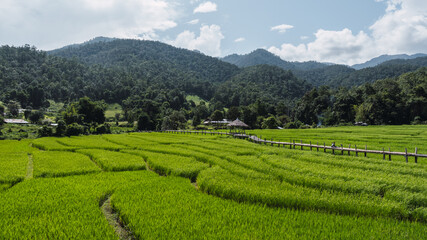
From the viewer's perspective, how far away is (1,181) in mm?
14000

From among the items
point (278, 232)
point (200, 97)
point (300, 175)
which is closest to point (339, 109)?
point (300, 175)

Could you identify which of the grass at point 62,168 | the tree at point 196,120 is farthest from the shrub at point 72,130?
the grass at point 62,168

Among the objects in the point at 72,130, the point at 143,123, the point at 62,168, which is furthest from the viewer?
the point at 143,123

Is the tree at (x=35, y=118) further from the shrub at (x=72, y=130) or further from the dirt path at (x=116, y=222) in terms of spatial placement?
the dirt path at (x=116, y=222)

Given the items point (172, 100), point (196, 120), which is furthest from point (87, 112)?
point (172, 100)

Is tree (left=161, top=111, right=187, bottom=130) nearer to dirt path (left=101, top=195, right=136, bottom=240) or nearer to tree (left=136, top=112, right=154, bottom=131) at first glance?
tree (left=136, top=112, right=154, bottom=131)

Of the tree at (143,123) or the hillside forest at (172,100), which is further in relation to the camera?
the tree at (143,123)

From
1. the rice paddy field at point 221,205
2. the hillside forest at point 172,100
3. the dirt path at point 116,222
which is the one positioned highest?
the hillside forest at point 172,100

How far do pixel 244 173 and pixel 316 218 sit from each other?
657cm

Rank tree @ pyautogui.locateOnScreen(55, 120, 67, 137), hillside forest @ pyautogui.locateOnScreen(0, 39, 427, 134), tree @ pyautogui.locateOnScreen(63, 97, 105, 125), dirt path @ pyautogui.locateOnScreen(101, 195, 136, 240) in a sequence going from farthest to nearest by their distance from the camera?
tree @ pyautogui.locateOnScreen(63, 97, 105, 125) < hillside forest @ pyautogui.locateOnScreen(0, 39, 427, 134) < tree @ pyautogui.locateOnScreen(55, 120, 67, 137) < dirt path @ pyautogui.locateOnScreen(101, 195, 136, 240)

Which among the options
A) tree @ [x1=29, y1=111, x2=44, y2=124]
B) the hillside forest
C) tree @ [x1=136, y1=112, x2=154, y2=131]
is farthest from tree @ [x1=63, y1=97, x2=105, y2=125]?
tree @ [x1=29, y1=111, x2=44, y2=124]

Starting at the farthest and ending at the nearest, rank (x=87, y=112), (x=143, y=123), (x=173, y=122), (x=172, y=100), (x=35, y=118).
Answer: (x=172, y=100) < (x=35, y=118) < (x=143, y=123) < (x=173, y=122) < (x=87, y=112)

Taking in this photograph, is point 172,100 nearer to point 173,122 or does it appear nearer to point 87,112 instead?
point 173,122

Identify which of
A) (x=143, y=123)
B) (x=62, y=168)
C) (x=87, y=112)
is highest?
(x=87, y=112)
